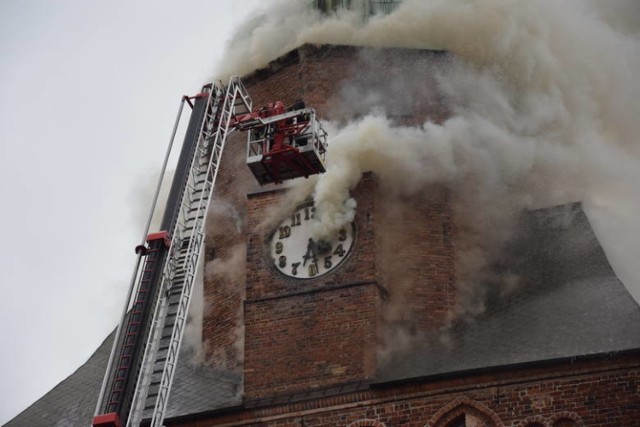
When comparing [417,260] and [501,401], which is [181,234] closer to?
[417,260]

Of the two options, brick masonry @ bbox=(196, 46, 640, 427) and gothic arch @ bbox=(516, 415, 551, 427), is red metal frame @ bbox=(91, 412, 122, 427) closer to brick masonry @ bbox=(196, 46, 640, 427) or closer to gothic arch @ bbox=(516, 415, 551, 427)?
brick masonry @ bbox=(196, 46, 640, 427)

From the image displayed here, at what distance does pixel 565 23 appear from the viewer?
4156cm

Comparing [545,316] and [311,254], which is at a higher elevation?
[311,254]

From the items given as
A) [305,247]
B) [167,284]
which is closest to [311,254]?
[305,247]

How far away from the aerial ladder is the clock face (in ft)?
3.08

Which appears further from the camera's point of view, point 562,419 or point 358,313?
point 358,313

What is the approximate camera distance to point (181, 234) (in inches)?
1375

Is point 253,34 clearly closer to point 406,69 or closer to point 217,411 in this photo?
point 406,69

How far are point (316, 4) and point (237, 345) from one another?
8.38 meters

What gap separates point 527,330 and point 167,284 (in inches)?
268

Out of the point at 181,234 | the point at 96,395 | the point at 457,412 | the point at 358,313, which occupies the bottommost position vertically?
the point at 457,412

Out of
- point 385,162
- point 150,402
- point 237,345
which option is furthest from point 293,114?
point 150,402

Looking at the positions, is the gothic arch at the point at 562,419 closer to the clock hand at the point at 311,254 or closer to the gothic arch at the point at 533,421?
the gothic arch at the point at 533,421

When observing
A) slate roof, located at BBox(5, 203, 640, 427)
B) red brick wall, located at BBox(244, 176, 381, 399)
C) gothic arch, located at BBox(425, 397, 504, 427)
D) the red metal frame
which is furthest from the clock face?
the red metal frame
